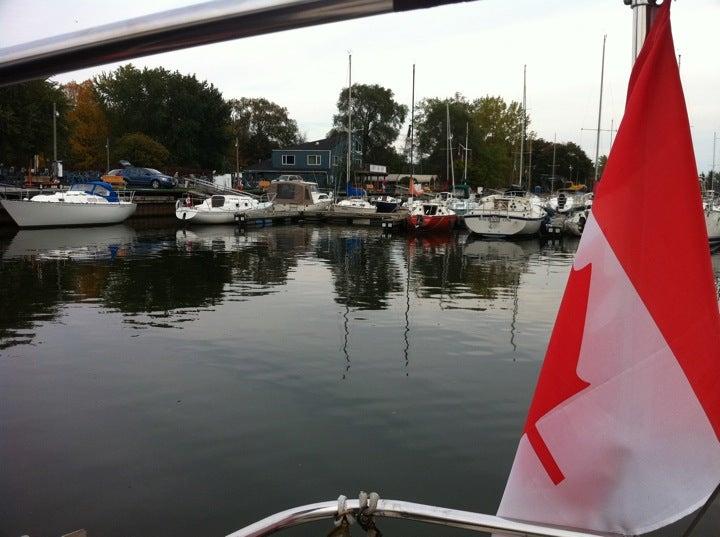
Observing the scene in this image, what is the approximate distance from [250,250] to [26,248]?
9615 millimetres

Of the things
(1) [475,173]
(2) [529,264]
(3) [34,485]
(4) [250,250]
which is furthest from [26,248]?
(1) [475,173]

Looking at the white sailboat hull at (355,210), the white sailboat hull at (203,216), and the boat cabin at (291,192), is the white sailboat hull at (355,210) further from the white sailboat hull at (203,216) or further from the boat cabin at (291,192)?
the white sailboat hull at (203,216)

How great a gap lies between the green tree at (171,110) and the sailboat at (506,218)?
4249 cm

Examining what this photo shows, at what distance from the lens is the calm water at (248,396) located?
6.16 metres

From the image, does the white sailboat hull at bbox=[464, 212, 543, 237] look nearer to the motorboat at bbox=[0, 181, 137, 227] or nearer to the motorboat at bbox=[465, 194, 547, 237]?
the motorboat at bbox=[465, 194, 547, 237]

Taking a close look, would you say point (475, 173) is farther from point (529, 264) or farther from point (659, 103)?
point (659, 103)

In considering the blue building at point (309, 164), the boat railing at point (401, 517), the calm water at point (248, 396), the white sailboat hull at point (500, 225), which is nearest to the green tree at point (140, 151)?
the blue building at point (309, 164)

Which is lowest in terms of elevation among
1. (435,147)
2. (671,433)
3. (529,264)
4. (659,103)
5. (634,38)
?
(529,264)

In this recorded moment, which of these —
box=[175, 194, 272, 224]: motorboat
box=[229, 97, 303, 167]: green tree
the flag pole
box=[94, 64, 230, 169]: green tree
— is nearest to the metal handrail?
the flag pole

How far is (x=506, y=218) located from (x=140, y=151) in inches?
1665

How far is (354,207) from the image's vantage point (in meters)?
50.6

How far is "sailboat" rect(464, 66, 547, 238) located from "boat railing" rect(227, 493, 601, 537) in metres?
37.4

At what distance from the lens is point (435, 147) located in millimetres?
88125

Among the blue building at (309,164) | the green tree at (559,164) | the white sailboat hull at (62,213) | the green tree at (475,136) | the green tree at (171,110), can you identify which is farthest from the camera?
the green tree at (559,164)
